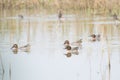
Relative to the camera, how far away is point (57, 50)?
50.9 ft

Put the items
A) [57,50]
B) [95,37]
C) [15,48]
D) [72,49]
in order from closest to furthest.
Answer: [57,50], [15,48], [72,49], [95,37]

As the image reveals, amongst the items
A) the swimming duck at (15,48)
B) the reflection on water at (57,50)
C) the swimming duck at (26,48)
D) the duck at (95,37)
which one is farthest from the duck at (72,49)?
the swimming duck at (15,48)

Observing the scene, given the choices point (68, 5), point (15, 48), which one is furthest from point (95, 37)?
point (68, 5)

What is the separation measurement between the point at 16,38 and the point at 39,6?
30.4 feet

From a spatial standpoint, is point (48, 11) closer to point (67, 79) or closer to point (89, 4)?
point (89, 4)

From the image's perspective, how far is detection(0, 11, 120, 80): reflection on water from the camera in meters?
12.6

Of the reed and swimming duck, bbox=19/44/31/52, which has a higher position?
the reed

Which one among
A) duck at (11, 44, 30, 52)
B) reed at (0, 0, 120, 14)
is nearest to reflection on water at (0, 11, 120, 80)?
duck at (11, 44, 30, 52)

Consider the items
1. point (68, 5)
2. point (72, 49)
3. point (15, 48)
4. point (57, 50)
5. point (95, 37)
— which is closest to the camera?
point (57, 50)

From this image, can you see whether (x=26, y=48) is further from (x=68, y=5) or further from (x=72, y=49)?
(x=68, y=5)

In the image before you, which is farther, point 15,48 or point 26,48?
point 15,48

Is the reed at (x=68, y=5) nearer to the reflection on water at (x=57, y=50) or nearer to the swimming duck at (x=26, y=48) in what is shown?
the reflection on water at (x=57, y=50)

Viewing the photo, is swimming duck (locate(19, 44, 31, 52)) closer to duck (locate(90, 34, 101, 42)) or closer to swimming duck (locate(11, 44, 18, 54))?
swimming duck (locate(11, 44, 18, 54))

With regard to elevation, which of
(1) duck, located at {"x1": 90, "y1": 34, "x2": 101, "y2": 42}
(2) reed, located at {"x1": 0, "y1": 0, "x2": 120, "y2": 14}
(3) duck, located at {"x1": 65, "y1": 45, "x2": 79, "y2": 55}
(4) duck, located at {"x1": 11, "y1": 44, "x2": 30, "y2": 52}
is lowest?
(3) duck, located at {"x1": 65, "y1": 45, "x2": 79, "y2": 55}
